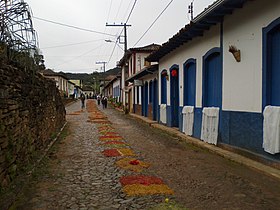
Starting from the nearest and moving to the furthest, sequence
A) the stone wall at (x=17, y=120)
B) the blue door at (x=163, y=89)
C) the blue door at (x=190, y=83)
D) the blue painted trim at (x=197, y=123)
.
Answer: the stone wall at (x=17, y=120) → the blue painted trim at (x=197, y=123) → the blue door at (x=190, y=83) → the blue door at (x=163, y=89)

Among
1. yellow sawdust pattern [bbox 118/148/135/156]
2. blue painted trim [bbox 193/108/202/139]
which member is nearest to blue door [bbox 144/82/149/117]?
blue painted trim [bbox 193/108/202/139]

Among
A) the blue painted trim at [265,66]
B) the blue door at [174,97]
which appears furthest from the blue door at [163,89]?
the blue painted trim at [265,66]

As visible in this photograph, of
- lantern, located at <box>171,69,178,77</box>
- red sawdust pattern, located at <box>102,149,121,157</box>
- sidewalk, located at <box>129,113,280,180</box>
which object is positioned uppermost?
lantern, located at <box>171,69,178,77</box>

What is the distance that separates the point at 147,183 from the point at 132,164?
1.64 metres

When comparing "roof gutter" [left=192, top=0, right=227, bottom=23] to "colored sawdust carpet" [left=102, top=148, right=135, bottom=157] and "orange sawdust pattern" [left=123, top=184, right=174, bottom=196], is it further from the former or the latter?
"orange sawdust pattern" [left=123, top=184, right=174, bottom=196]

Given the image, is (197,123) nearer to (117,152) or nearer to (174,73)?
(174,73)

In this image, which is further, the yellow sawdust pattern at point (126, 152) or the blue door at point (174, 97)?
the blue door at point (174, 97)

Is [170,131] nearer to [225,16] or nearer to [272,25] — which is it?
[225,16]

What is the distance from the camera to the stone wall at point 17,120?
4.96m

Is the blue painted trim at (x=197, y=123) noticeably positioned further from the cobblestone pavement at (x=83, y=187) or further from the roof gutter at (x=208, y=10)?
the cobblestone pavement at (x=83, y=187)

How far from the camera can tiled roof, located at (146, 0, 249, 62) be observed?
7.65 metres

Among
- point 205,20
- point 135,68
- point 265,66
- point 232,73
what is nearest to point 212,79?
point 232,73

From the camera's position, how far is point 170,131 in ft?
44.2

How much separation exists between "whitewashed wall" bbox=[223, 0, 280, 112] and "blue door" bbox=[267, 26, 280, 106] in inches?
11.2
